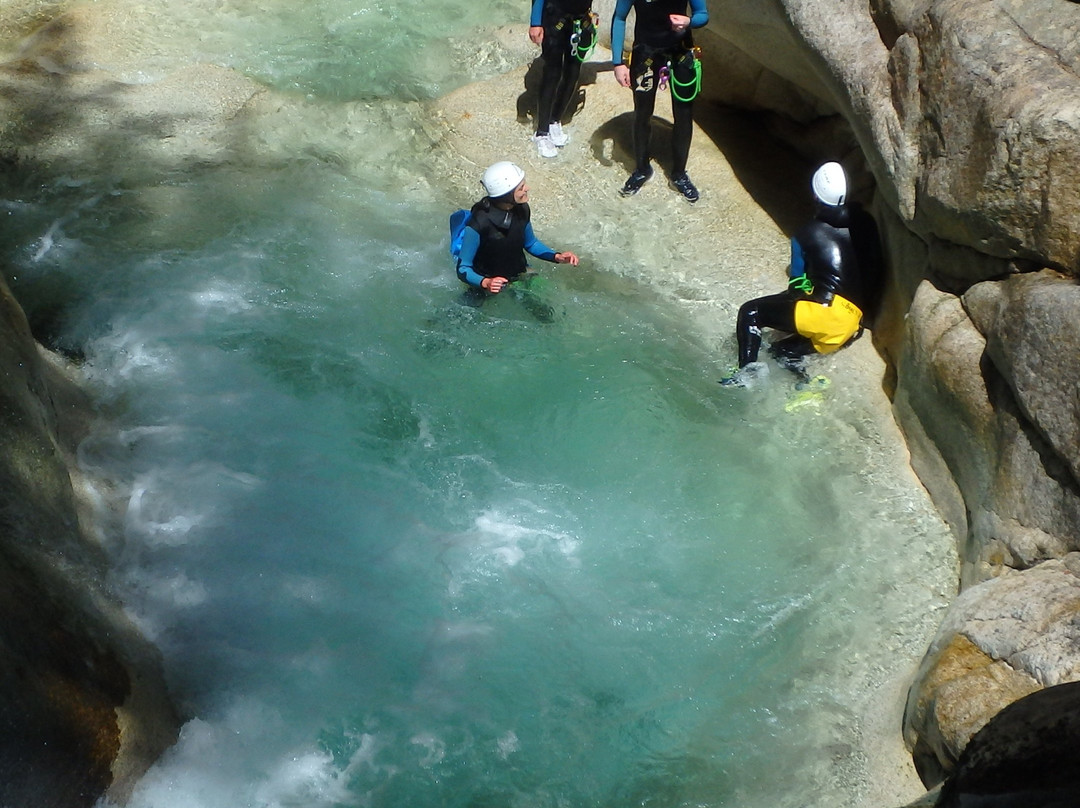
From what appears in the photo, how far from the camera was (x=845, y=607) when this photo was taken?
482 centimetres

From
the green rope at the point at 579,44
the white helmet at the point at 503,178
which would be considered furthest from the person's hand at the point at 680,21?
the white helmet at the point at 503,178

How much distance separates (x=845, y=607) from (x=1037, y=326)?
155cm

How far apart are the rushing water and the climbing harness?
58.2 inches

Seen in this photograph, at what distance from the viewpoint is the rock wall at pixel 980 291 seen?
3955 mm

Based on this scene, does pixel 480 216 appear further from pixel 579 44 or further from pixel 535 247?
pixel 579 44

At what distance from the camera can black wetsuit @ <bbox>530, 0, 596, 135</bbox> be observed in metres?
7.48

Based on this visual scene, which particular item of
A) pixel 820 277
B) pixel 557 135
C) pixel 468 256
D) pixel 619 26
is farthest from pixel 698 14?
pixel 468 256

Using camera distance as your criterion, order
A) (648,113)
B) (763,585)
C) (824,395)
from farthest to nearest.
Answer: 1. (648,113)
2. (824,395)
3. (763,585)

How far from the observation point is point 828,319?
5.89 metres

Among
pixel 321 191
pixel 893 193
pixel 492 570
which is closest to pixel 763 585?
pixel 492 570

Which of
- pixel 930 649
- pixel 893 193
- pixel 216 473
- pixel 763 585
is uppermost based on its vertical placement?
pixel 893 193

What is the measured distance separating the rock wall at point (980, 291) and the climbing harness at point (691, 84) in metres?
1.02

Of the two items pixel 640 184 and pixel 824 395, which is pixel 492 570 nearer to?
pixel 824 395

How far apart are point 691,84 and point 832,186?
160cm
